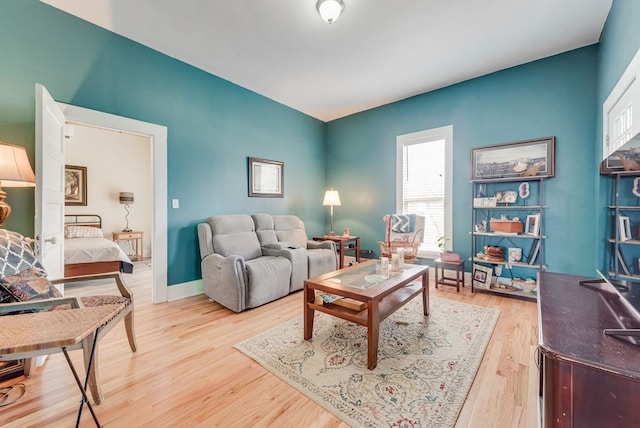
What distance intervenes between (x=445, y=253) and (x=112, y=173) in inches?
259

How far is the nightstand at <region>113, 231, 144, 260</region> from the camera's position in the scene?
5.47 meters

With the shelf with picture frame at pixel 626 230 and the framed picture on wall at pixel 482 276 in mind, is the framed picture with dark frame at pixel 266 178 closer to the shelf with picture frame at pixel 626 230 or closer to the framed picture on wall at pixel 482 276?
the framed picture on wall at pixel 482 276

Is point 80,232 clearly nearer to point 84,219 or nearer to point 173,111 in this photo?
point 84,219

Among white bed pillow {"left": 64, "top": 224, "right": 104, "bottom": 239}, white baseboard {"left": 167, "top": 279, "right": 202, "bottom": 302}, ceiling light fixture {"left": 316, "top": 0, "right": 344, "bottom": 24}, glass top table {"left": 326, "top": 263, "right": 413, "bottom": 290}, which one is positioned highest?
ceiling light fixture {"left": 316, "top": 0, "right": 344, "bottom": 24}

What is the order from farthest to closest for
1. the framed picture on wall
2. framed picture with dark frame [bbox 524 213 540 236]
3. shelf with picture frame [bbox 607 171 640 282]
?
the framed picture on wall, framed picture with dark frame [bbox 524 213 540 236], shelf with picture frame [bbox 607 171 640 282]

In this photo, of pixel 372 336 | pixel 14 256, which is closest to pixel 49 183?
pixel 14 256

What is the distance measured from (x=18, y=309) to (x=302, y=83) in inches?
141

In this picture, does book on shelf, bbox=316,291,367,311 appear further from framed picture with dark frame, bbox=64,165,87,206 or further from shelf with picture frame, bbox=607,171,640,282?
framed picture with dark frame, bbox=64,165,87,206

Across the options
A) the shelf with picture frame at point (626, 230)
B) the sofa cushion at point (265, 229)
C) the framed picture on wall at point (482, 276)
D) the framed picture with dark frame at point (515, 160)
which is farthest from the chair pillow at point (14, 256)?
the framed picture with dark frame at point (515, 160)

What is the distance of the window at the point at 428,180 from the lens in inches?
153

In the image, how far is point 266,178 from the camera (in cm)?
424

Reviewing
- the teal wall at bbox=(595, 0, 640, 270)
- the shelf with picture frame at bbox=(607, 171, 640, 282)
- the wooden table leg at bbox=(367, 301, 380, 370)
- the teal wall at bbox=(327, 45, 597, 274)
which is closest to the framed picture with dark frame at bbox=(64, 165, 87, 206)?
the teal wall at bbox=(327, 45, 597, 274)

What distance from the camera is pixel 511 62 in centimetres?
322

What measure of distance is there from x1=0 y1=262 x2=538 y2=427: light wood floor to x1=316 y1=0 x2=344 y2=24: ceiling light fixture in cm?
273
